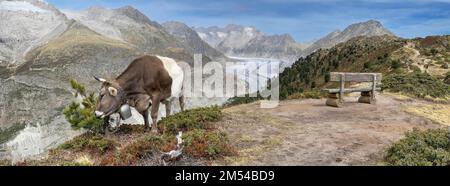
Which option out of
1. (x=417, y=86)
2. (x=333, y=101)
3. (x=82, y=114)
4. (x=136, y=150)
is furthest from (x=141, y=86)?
(x=417, y=86)

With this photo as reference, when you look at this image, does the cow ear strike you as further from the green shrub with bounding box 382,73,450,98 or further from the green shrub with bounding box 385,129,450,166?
the green shrub with bounding box 382,73,450,98

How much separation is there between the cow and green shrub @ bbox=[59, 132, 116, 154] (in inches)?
→ 36.5

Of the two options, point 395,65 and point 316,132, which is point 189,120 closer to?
point 316,132

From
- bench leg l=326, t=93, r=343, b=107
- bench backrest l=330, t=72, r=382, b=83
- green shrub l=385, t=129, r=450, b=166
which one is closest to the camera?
green shrub l=385, t=129, r=450, b=166

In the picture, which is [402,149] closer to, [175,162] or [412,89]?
[175,162]

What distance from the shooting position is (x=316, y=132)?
16.7m

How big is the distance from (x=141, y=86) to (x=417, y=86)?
23.6 meters

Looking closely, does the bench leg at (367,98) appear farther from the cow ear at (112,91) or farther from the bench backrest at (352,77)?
the cow ear at (112,91)

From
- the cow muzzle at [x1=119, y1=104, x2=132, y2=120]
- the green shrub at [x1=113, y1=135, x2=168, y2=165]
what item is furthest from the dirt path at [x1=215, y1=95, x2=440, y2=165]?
the cow muzzle at [x1=119, y1=104, x2=132, y2=120]

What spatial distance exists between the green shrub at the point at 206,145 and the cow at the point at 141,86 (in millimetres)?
2288

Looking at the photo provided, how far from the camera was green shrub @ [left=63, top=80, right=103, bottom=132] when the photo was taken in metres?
15.9

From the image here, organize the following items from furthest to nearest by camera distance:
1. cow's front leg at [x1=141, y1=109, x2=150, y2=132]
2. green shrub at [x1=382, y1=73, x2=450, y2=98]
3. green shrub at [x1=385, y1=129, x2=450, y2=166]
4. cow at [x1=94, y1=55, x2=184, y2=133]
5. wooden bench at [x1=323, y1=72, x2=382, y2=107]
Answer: green shrub at [x1=382, y1=73, x2=450, y2=98] < wooden bench at [x1=323, y1=72, x2=382, y2=107] < cow's front leg at [x1=141, y1=109, x2=150, y2=132] < cow at [x1=94, y1=55, x2=184, y2=133] < green shrub at [x1=385, y1=129, x2=450, y2=166]
